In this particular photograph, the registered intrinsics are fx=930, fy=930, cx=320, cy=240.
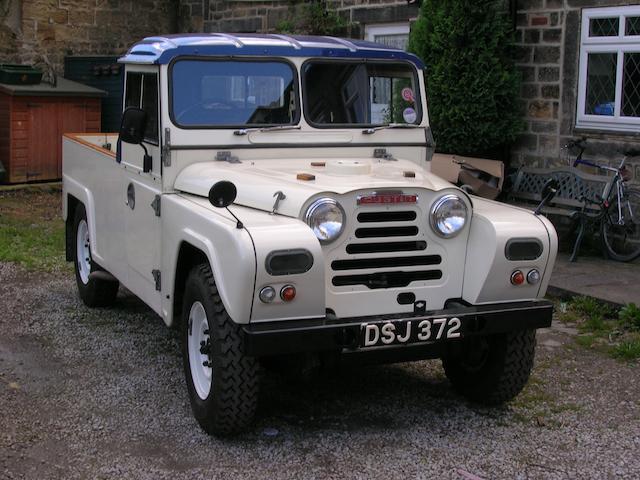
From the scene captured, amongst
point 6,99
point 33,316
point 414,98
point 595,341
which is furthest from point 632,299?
point 6,99

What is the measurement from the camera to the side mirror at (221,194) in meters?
4.28

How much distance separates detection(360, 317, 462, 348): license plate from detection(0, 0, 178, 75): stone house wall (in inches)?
459

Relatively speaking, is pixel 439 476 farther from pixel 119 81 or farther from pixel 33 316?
pixel 119 81

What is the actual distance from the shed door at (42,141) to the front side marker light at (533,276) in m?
9.89

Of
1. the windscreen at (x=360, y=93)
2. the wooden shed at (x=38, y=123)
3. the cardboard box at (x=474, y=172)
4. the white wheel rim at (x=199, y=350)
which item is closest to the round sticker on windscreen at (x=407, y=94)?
the windscreen at (x=360, y=93)

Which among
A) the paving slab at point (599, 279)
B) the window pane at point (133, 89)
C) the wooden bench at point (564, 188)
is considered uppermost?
the window pane at point (133, 89)

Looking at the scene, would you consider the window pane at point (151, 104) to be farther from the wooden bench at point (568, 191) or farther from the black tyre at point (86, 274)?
the wooden bench at point (568, 191)

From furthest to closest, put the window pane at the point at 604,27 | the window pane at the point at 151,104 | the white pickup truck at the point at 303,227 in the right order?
the window pane at the point at 604,27, the window pane at the point at 151,104, the white pickup truck at the point at 303,227

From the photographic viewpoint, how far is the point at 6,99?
42.0 ft

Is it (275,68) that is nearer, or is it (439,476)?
(439,476)

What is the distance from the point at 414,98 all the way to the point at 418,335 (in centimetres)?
200

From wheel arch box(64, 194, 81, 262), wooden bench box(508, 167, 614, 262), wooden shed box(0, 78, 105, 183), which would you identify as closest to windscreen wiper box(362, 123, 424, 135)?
wheel arch box(64, 194, 81, 262)

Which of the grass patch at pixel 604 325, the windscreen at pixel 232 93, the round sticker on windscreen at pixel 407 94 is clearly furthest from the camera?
the grass patch at pixel 604 325

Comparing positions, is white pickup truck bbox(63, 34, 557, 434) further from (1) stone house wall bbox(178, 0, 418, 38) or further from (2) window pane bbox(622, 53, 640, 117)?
(1) stone house wall bbox(178, 0, 418, 38)
